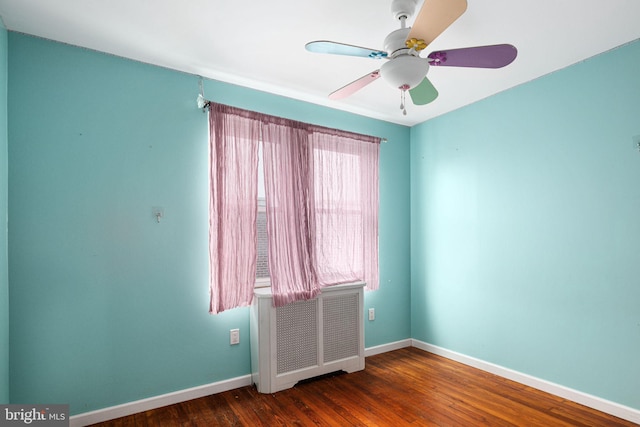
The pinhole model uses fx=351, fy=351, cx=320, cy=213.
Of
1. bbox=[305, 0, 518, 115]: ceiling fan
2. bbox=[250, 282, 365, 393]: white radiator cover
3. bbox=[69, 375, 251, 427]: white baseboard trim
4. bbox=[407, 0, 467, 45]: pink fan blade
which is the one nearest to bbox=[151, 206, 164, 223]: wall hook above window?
bbox=[250, 282, 365, 393]: white radiator cover

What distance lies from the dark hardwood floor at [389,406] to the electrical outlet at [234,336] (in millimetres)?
382

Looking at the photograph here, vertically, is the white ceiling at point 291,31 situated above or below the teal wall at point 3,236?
above

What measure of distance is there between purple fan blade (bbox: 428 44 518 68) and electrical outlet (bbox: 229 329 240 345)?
96.0 inches

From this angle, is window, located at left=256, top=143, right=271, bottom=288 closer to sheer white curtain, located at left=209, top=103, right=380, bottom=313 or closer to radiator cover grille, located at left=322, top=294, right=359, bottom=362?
sheer white curtain, located at left=209, top=103, right=380, bottom=313

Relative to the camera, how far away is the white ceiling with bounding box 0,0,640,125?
200 cm

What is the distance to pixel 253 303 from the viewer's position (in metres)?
2.92

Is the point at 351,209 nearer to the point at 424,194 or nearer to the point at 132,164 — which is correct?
the point at 424,194

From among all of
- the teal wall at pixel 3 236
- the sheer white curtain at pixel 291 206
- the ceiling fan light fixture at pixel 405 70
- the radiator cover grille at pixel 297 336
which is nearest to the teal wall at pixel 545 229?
the sheer white curtain at pixel 291 206

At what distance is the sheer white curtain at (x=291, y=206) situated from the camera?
280 centimetres

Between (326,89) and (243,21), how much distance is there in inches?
45.2

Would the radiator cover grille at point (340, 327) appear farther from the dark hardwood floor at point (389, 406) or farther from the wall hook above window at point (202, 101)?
the wall hook above window at point (202, 101)

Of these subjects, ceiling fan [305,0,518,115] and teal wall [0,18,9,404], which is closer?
ceiling fan [305,0,518,115]

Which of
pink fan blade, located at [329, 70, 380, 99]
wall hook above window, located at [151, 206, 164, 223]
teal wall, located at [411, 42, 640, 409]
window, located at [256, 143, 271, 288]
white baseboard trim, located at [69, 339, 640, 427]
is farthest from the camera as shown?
window, located at [256, 143, 271, 288]

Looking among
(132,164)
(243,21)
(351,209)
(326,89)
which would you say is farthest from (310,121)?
(132,164)
